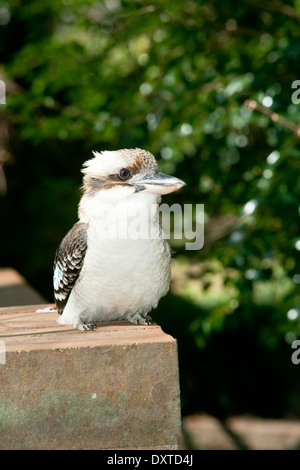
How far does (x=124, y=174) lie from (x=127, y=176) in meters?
0.01

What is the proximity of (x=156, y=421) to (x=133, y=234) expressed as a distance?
27.3 inches

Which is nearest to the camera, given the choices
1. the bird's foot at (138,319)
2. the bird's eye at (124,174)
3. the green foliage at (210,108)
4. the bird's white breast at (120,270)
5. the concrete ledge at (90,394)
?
the concrete ledge at (90,394)

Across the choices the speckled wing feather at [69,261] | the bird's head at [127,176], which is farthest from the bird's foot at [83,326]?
the bird's head at [127,176]

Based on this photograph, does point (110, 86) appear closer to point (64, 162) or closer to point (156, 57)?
point (156, 57)

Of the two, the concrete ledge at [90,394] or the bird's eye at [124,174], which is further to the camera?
the bird's eye at [124,174]

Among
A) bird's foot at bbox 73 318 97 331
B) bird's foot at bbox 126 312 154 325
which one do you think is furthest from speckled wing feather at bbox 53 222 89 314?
bird's foot at bbox 126 312 154 325

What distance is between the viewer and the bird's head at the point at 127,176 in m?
2.54

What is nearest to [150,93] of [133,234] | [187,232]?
[187,232]

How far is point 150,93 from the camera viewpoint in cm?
396

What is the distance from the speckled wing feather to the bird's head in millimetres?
179

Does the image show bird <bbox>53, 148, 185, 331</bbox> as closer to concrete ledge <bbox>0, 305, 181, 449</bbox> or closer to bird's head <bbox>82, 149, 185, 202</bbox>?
bird's head <bbox>82, 149, 185, 202</bbox>

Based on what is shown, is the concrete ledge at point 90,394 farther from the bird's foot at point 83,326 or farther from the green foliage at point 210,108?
the green foliage at point 210,108

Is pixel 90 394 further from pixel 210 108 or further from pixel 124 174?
pixel 210 108

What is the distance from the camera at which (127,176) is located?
8.44ft
